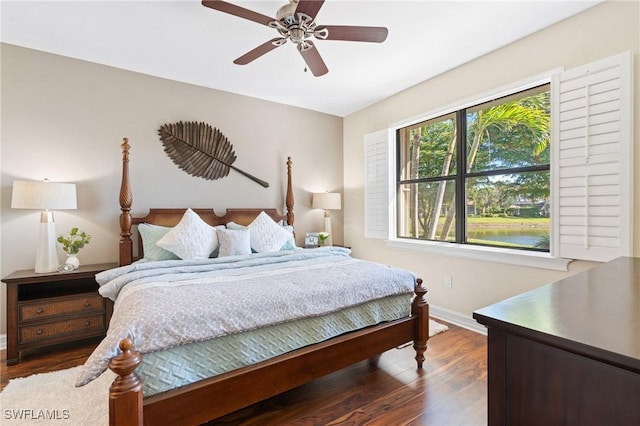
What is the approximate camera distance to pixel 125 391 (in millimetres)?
1192

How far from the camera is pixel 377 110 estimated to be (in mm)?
4078

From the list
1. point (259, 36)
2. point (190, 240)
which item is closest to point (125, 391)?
point (190, 240)

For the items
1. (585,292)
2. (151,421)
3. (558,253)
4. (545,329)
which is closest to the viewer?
(545,329)

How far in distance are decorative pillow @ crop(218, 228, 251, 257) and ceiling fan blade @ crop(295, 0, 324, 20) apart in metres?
1.99

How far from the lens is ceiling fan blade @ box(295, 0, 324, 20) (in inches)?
66.6

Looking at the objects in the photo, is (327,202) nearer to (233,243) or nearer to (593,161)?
(233,243)

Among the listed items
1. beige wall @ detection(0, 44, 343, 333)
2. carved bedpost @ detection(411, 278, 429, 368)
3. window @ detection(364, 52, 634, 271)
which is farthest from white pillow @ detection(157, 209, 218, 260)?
window @ detection(364, 52, 634, 271)

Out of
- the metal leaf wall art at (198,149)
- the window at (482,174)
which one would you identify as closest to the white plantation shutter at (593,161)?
the window at (482,174)

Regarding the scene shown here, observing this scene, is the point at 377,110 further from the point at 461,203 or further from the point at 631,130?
the point at 631,130

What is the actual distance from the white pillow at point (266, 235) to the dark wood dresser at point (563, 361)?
2.54 metres

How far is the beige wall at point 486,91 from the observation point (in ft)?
6.90

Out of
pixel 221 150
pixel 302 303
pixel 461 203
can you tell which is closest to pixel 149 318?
pixel 302 303

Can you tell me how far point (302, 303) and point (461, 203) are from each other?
2240mm

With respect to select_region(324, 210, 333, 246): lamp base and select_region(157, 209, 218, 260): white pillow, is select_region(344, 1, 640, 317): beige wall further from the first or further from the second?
select_region(157, 209, 218, 260): white pillow
